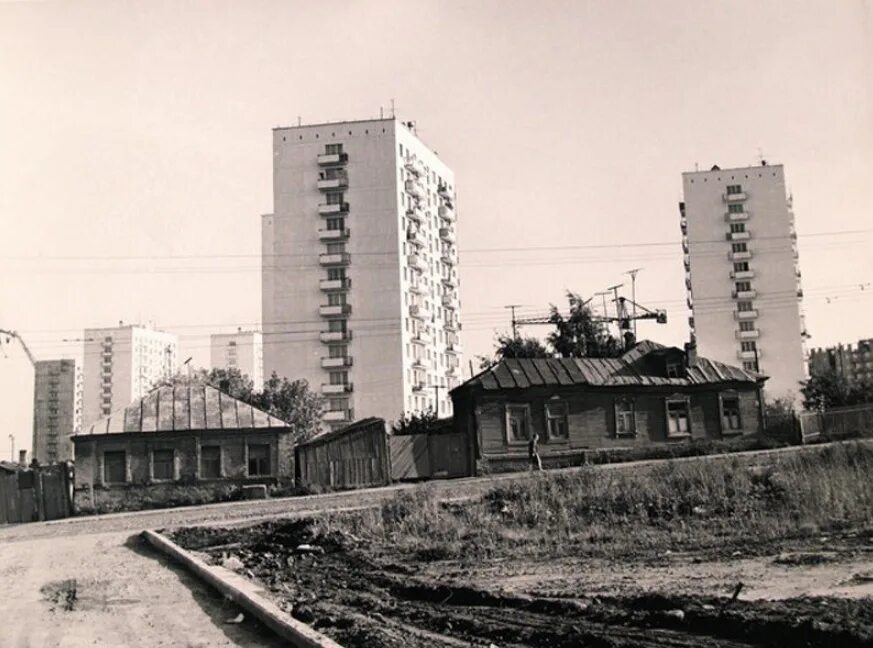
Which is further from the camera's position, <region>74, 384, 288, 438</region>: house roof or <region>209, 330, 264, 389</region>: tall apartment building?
<region>209, 330, 264, 389</region>: tall apartment building

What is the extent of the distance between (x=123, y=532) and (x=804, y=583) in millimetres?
17149

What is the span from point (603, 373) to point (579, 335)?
2226 cm

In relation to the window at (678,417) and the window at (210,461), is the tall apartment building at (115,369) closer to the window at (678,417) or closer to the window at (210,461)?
the window at (210,461)

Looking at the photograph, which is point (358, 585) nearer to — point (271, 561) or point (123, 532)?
point (271, 561)

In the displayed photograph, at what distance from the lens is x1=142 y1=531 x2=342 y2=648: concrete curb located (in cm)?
693

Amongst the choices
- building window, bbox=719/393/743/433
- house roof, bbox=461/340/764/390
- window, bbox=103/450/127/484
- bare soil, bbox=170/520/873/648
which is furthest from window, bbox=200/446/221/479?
building window, bbox=719/393/743/433

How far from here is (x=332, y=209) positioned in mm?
81438

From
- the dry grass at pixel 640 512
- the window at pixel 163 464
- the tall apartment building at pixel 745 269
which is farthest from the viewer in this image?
the tall apartment building at pixel 745 269

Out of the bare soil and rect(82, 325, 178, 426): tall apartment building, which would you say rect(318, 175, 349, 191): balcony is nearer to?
the bare soil

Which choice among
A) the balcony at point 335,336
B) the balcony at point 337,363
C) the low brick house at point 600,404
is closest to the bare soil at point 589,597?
the low brick house at point 600,404

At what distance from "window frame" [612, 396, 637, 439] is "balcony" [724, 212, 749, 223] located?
204 ft

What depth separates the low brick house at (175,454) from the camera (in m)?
33.6

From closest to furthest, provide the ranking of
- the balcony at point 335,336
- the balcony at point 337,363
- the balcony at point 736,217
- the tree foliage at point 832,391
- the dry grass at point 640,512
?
the dry grass at point 640,512
the tree foliage at point 832,391
the balcony at point 337,363
the balcony at point 335,336
the balcony at point 736,217

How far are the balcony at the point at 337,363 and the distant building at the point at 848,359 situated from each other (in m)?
→ 44.7
